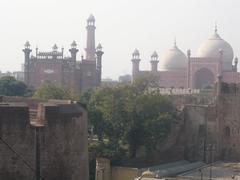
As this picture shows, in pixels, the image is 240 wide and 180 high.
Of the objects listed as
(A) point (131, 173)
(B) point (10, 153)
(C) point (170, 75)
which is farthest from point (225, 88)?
(C) point (170, 75)

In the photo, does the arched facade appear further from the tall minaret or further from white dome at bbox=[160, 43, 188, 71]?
the tall minaret

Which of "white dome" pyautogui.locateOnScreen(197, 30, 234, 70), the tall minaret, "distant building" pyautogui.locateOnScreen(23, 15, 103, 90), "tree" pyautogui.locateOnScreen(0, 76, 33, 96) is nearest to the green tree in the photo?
"tree" pyautogui.locateOnScreen(0, 76, 33, 96)

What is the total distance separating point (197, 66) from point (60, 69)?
43.0 feet

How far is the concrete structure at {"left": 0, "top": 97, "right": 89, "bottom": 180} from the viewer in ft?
42.8

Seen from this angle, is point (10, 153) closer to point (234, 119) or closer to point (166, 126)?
point (166, 126)

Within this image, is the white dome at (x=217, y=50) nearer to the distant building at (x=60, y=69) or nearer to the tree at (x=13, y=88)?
the distant building at (x=60, y=69)

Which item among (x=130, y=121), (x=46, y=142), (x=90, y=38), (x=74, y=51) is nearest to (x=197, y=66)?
(x=74, y=51)

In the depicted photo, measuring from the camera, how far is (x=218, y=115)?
30547 mm

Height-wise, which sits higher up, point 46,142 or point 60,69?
point 60,69

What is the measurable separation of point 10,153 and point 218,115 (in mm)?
19062

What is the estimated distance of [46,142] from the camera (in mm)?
13664

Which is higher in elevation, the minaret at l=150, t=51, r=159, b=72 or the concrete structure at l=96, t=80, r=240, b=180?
the minaret at l=150, t=51, r=159, b=72

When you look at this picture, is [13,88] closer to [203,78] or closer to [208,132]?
[208,132]

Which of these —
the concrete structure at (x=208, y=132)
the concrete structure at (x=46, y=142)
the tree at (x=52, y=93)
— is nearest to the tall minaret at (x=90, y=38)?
the tree at (x=52, y=93)
